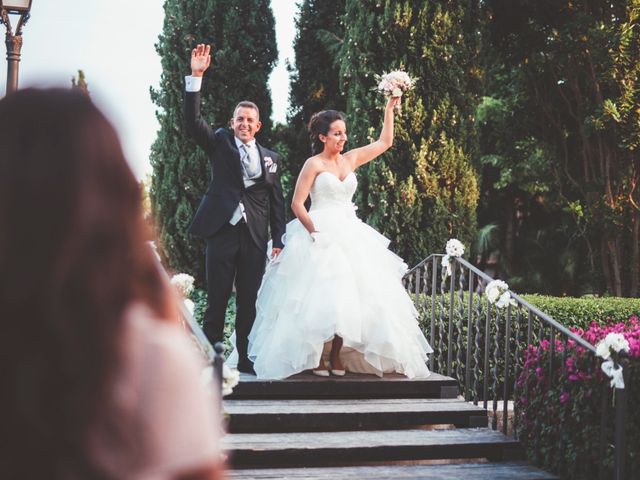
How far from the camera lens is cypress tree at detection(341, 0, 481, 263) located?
368 inches

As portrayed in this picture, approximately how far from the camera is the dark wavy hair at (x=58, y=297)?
96cm

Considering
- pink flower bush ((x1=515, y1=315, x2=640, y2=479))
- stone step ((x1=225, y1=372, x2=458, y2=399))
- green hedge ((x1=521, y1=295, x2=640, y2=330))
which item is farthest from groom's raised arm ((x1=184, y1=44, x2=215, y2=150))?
green hedge ((x1=521, y1=295, x2=640, y2=330))

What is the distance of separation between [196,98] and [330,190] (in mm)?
1277

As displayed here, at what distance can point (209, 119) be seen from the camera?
10992mm

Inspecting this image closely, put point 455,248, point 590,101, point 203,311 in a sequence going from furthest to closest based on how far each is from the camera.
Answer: point 590,101 → point 203,311 → point 455,248

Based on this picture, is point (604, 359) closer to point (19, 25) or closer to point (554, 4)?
point (19, 25)

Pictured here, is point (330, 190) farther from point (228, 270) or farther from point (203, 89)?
point (203, 89)

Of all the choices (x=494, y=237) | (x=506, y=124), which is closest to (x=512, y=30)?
(x=506, y=124)

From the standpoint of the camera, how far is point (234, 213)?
18.1ft

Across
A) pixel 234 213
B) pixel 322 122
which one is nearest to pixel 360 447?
pixel 234 213

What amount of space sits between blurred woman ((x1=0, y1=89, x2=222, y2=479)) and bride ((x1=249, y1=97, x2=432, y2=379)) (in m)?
4.32

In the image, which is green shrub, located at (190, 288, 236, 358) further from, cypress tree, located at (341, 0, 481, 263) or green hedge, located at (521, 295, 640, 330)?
green hedge, located at (521, 295, 640, 330)

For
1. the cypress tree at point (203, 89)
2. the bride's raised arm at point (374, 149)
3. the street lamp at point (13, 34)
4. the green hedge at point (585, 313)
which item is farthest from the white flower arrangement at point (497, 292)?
the cypress tree at point (203, 89)

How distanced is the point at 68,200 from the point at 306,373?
490cm
